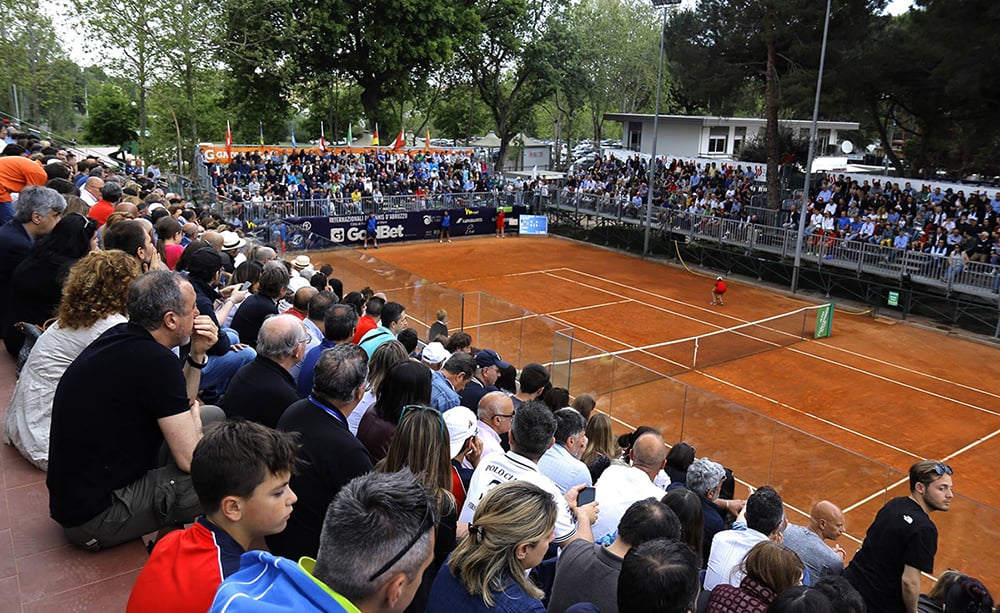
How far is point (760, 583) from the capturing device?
415 centimetres

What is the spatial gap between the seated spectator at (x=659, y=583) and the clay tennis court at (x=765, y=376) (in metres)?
7.93

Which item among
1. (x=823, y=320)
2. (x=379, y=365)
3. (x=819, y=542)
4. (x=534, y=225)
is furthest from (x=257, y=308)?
(x=534, y=225)

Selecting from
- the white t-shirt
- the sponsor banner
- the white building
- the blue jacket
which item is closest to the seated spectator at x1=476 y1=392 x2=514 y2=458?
the white t-shirt

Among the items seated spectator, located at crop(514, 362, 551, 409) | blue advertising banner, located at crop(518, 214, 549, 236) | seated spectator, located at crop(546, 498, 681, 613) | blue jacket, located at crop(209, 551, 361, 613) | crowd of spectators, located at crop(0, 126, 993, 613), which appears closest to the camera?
blue jacket, located at crop(209, 551, 361, 613)

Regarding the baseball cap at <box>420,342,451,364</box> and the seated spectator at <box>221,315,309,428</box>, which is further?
→ the baseball cap at <box>420,342,451,364</box>

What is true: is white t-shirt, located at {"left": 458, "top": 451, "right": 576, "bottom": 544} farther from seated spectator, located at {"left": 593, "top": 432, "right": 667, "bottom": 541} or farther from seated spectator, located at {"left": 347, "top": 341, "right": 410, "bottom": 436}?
seated spectator, located at {"left": 347, "top": 341, "right": 410, "bottom": 436}

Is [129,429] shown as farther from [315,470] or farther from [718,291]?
[718,291]

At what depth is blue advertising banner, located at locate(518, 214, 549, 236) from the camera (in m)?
41.0

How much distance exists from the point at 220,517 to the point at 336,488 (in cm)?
106

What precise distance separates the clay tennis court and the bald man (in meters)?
4.09

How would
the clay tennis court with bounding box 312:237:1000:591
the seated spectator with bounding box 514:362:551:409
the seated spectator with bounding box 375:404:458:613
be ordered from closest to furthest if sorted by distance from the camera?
the seated spectator with bounding box 375:404:458:613
the seated spectator with bounding box 514:362:551:409
the clay tennis court with bounding box 312:237:1000:591

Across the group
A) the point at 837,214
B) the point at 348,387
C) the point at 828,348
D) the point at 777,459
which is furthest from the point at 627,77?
the point at 348,387

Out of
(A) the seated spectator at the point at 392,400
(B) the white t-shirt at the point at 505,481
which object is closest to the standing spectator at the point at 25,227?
(A) the seated spectator at the point at 392,400

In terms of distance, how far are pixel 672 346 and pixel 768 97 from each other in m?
17.7
